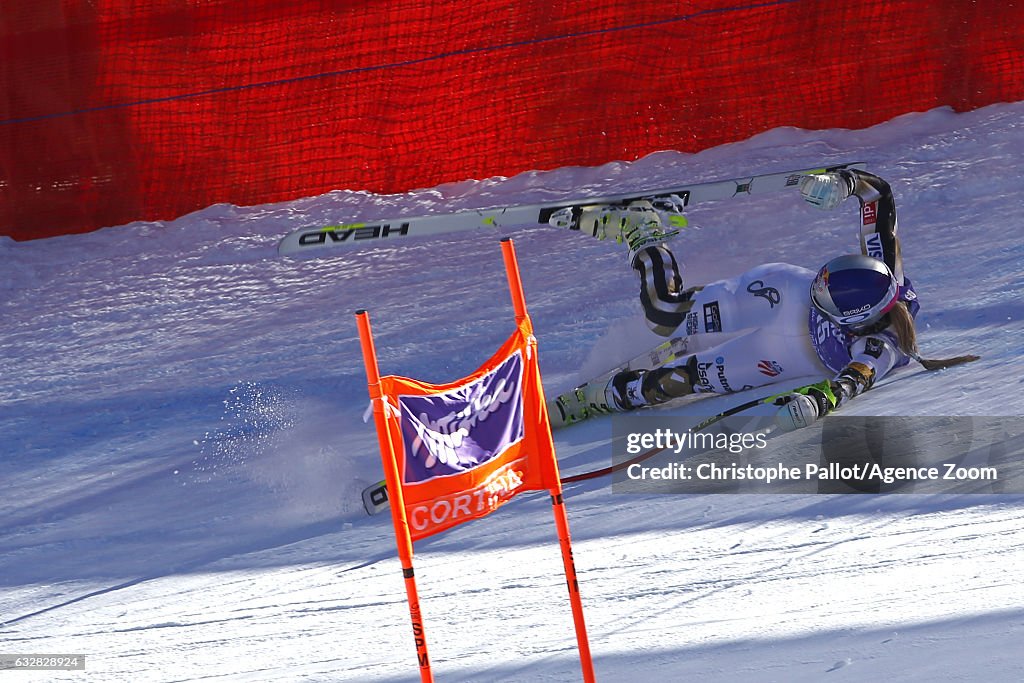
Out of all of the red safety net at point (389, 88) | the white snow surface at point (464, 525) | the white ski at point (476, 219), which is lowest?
the white snow surface at point (464, 525)

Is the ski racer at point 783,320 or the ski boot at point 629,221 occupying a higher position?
the ski boot at point 629,221

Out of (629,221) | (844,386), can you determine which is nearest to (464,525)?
(844,386)

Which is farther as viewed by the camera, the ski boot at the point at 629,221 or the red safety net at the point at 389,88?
the red safety net at the point at 389,88

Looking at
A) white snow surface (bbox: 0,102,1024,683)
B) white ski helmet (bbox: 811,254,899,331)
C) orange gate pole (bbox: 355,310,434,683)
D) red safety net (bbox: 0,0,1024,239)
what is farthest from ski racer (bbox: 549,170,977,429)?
red safety net (bbox: 0,0,1024,239)

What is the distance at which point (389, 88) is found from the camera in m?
8.83

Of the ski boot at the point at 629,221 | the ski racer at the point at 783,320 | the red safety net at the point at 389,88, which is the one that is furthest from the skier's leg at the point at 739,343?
the red safety net at the point at 389,88

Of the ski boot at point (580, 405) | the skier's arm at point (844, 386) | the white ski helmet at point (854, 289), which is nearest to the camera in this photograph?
the skier's arm at point (844, 386)

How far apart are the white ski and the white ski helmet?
0.76 m

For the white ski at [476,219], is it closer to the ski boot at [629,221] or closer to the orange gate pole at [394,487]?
the ski boot at [629,221]

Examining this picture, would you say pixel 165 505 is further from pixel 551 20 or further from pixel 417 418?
pixel 551 20

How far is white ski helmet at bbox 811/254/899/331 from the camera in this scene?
507cm

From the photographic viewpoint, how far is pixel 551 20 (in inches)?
343

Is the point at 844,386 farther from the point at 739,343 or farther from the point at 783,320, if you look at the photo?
the point at 739,343

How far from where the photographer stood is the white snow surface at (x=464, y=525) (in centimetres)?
404
